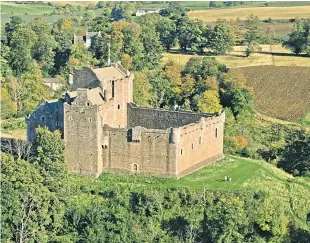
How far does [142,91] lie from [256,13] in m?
64.5

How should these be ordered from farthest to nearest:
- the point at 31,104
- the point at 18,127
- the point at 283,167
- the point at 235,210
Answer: the point at 31,104
the point at 18,127
the point at 283,167
the point at 235,210

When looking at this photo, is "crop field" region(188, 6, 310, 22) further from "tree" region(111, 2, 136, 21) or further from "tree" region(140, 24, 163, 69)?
"tree" region(140, 24, 163, 69)

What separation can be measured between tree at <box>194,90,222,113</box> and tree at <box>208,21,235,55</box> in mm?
27495

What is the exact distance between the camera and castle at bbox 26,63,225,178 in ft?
160

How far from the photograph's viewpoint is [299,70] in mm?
89000

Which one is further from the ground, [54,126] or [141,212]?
[54,126]

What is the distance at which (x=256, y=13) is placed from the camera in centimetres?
13038

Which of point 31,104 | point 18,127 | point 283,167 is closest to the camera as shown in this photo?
point 283,167

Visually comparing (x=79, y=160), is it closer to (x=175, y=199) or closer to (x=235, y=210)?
(x=175, y=199)

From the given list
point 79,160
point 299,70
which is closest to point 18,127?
point 79,160

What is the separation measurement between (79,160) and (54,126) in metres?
3.92

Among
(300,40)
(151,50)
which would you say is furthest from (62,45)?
(300,40)

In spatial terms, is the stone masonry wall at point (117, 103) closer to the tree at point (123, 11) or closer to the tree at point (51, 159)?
the tree at point (51, 159)

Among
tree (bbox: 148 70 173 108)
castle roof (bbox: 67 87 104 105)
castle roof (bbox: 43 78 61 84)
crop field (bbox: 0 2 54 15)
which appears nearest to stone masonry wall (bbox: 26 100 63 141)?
castle roof (bbox: 67 87 104 105)
